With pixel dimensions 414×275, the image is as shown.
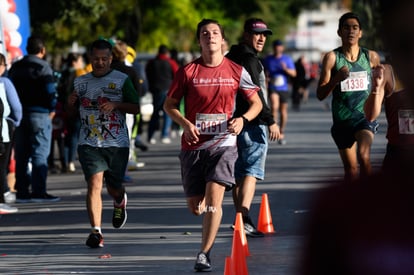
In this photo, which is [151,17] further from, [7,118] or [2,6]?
[7,118]

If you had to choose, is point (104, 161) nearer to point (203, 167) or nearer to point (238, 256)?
point (203, 167)

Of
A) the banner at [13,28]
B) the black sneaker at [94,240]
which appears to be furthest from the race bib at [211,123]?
the banner at [13,28]

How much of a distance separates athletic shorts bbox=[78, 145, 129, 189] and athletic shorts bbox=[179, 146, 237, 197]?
1.49 metres

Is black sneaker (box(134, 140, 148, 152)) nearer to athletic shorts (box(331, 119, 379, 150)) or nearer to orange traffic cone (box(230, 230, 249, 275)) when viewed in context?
athletic shorts (box(331, 119, 379, 150))

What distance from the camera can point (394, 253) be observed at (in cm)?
Answer: 144

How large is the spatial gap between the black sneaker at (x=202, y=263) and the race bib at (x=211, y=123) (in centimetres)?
93

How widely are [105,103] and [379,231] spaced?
822 cm

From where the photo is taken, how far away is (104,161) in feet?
31.4

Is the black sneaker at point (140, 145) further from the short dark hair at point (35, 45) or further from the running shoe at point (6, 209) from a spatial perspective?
the running shoe at point (6, 209)

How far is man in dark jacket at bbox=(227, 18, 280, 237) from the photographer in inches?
379

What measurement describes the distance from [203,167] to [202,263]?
74cm

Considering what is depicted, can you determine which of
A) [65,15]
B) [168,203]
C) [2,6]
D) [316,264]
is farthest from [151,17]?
[316,264]

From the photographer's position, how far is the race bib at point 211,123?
8195 mm

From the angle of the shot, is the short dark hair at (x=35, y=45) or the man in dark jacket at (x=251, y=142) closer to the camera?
the man in dark jacket at (x=251, y=142)
